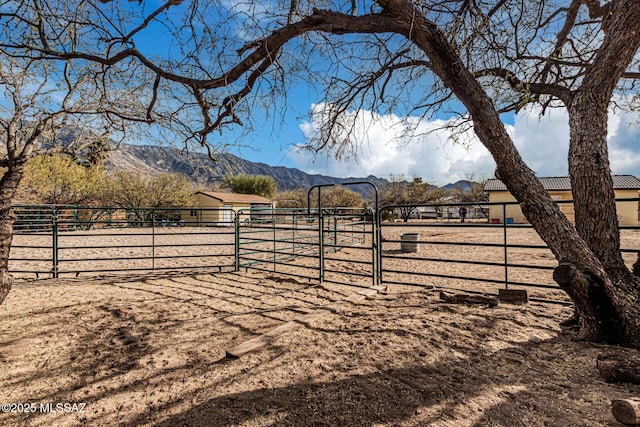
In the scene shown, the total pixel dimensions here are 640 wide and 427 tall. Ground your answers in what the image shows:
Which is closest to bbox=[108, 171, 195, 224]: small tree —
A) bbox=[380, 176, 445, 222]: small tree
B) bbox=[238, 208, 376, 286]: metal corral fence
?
bbox=[238, 208, 376, 286]: metal corral fence

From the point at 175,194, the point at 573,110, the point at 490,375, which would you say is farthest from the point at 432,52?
the point at 175,194

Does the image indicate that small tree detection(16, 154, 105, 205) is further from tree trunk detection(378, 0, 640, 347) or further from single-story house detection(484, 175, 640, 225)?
single-story house detection(484, 175, 640, 225)

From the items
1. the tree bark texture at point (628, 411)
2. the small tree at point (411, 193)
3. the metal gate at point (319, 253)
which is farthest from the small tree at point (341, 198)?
the tree bark texture at point (628, 411)

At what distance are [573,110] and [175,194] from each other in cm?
2354

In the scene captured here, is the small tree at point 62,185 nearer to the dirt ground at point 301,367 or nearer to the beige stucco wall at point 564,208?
the dirt ground at point 301,367

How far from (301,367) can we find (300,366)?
20 millimetres

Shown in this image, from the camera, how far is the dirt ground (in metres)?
1.81

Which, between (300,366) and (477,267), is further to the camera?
(477,267)

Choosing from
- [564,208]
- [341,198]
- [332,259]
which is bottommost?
[332,259]

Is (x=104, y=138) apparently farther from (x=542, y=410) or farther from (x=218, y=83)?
(x=542, y=410)

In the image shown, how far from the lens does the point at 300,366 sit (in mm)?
2383

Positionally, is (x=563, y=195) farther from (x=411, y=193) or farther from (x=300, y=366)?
(x=300, y=366)

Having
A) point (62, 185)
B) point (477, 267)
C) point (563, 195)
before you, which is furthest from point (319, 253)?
point (563, 195)

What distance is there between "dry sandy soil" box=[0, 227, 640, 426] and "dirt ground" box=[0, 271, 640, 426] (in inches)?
0.5
